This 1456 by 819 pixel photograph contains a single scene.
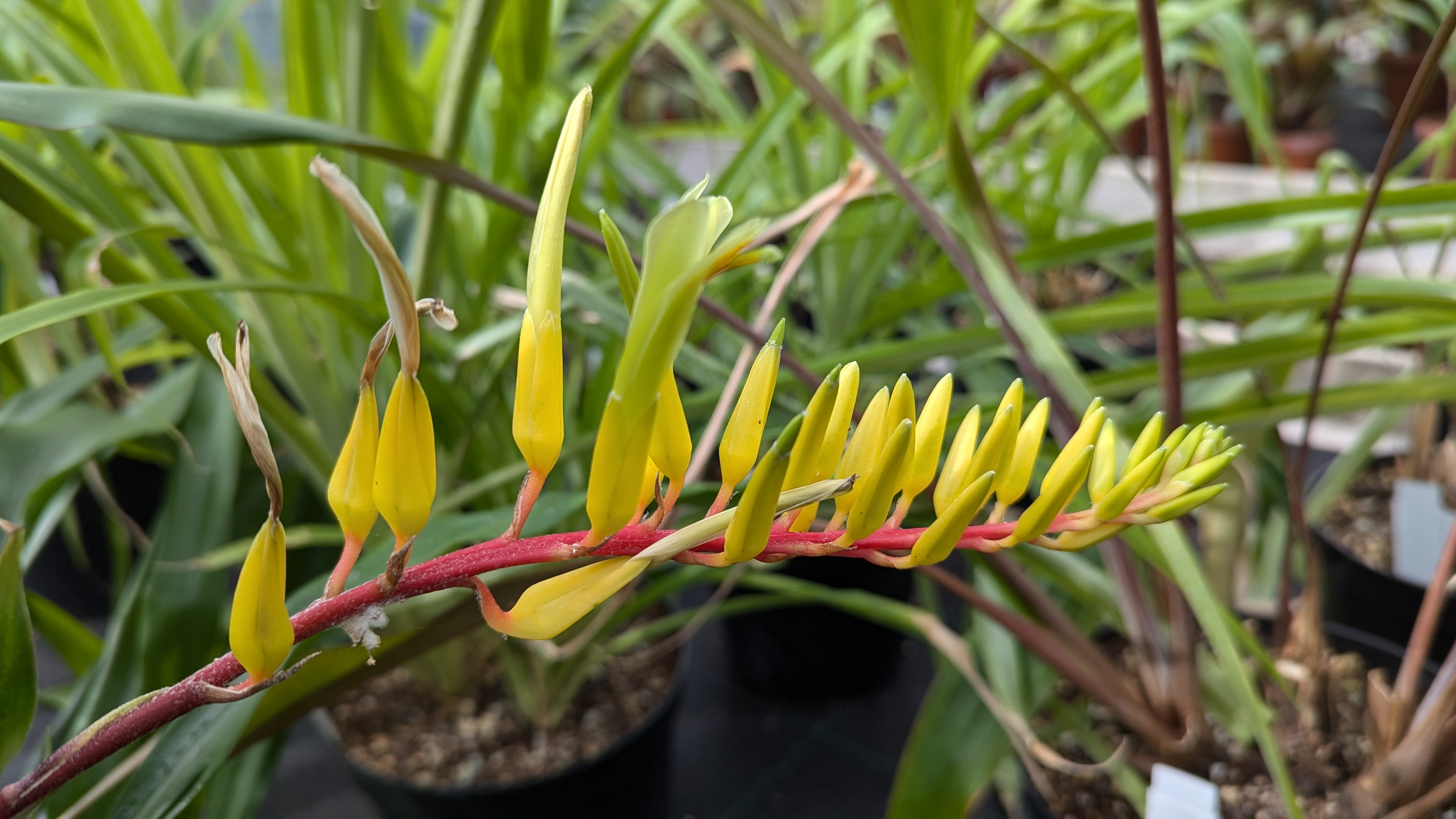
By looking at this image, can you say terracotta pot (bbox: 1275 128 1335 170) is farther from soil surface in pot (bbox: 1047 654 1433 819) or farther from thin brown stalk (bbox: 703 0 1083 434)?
thin brown stalk (bbox: 703 0 1083 434)

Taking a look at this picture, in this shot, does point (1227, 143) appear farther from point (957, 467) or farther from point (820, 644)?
point (957, 467)

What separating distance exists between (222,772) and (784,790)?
1.29 feet

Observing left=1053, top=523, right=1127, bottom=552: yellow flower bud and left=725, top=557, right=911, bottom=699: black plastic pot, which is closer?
left=1053, top=523, right=1127, bottom=552: yellow flower bud

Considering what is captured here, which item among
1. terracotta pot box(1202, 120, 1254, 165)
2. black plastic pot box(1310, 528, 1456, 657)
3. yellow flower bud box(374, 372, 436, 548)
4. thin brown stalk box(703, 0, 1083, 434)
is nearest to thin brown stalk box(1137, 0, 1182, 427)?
thin brown stalk box(703, 0, 1083, 434)

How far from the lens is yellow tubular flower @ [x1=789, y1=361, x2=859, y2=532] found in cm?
15

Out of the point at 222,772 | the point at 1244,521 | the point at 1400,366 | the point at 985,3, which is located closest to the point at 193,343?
the point at 222,772

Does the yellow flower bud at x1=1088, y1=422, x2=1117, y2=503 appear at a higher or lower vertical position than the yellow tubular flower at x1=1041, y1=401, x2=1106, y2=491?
lower

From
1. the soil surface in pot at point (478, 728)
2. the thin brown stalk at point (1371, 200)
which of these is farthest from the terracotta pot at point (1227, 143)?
the soil surface in pot at point (478, 728)

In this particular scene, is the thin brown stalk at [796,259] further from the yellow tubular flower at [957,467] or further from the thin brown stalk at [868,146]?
the yellow tubular flower at [957,467]

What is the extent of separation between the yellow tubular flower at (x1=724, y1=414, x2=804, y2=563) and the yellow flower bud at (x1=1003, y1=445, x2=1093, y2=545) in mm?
46

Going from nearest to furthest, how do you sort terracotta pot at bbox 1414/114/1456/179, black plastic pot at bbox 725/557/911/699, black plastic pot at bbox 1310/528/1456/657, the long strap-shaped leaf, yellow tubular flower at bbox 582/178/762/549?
1. yellow tubular flower at bbox 582/178/762/549
2. the long strap-shaped leaf
3. black plastic pot at bbox 1310/528/1456/657
4. black plastic pot at bbox 725/557/911/699
5. terracotta pot at bbox 1414/114/1456/179

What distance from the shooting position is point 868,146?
0.34 meters

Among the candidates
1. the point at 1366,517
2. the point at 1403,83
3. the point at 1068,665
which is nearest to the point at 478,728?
the point at 1068,665

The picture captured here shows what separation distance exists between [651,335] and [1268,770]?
476 millimetres
